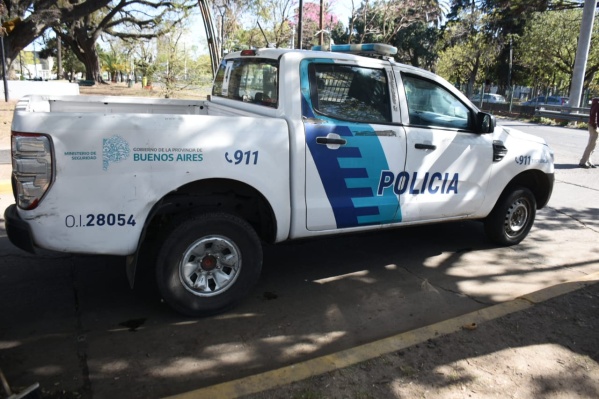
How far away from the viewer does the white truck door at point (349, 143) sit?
3902 millimetres

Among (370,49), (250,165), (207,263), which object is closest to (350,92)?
(370,49)

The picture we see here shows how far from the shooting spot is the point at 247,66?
181 inches

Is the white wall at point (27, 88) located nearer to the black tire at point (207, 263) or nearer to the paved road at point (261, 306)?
the paved road at point (261, 306)

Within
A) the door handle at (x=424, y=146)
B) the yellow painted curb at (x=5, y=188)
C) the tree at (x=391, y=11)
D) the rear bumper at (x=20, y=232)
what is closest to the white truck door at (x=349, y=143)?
the door handle at (x=424, y=146)

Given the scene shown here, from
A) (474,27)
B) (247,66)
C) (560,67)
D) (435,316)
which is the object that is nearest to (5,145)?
(247,66)

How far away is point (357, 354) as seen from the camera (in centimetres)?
315

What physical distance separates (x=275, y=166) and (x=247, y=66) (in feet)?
4.62

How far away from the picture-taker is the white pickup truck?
10.3 ft

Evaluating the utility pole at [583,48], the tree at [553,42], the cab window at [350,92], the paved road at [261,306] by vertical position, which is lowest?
the paved road at [261,306]

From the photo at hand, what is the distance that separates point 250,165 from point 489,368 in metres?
2.14

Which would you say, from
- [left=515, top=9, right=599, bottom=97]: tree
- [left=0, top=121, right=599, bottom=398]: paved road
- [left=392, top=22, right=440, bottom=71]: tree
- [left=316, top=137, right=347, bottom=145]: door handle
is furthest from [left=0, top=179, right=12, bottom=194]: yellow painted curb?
[left=392, top=22, right=440, bottom=71]: tree

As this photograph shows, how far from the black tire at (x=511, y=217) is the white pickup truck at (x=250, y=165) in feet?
0.14

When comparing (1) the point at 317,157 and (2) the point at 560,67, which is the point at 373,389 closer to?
(1) the point at 317,157

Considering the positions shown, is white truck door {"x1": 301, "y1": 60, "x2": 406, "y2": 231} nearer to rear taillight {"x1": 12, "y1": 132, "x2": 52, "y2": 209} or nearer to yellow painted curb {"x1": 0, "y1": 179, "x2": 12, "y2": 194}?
rear taillight {"x1": 12, "y1": 132, "x2": 52, "y2": 209}
